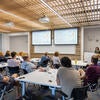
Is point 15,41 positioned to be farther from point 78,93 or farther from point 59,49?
point 78,93

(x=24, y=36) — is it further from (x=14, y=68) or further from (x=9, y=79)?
(x=9, y=79)

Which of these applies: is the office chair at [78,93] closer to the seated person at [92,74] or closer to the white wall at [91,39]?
the seated person at [92,74]

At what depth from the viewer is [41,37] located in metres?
10.7

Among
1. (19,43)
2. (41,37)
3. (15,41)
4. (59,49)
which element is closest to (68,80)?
(59,49)

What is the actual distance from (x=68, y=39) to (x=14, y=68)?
235 inches

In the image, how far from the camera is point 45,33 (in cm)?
1049

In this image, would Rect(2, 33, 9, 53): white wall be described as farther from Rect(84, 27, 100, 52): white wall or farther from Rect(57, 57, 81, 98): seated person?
Rect(57, 57, 81, 98): seated person

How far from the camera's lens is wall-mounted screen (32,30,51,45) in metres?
10.3

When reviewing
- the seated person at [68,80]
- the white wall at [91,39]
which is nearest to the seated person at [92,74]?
the seated person at [68,80]

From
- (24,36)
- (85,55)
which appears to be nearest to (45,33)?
(24,36)

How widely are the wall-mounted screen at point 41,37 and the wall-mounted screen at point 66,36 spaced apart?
638mm

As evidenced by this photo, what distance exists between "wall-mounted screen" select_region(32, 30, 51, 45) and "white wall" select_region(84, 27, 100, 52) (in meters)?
2.93

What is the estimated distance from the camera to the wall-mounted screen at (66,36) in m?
9.27

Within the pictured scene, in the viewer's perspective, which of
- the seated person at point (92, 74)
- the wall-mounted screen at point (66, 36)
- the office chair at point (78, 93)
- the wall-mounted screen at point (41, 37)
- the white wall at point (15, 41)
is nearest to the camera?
the office chair at point (78, 93)
